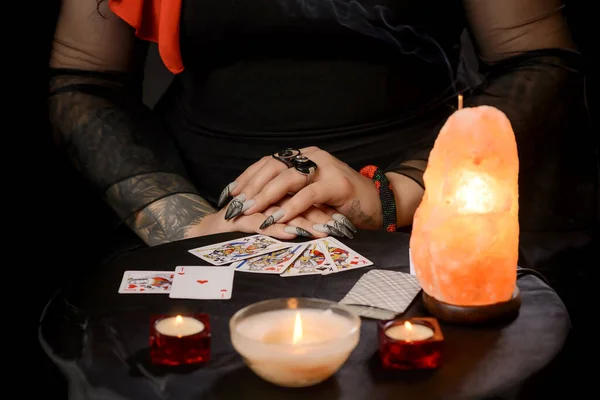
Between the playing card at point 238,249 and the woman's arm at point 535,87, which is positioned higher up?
the woman's arm at point 535,87

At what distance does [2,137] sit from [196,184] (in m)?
0.48

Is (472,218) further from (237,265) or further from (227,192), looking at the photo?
(227,192)

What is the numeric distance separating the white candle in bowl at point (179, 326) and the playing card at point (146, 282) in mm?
213

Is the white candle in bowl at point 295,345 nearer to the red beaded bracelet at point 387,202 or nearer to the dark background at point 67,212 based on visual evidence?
the red beaded bracelet at point 387,202

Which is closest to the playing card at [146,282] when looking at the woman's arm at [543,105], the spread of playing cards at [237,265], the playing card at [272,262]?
the spread of playing cards at [237,265]

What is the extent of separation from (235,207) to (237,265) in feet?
0.72

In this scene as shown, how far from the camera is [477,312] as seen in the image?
1.09 meters

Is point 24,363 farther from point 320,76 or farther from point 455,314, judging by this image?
point 455,314

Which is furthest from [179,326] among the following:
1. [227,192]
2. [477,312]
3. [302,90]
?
[302,90]

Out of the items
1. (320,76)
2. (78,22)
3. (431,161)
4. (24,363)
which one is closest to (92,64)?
(78,22)

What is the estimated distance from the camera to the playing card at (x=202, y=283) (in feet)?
4.01

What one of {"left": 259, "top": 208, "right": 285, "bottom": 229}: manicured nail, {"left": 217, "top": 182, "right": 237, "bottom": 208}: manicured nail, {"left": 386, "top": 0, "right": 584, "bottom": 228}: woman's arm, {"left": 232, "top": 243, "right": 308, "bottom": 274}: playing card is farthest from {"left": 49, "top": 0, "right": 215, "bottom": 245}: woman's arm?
{"left": 386, "top": 0, "right": 584, "bottom": 228}: woman's arm

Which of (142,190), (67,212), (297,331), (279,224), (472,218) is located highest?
(472,218)

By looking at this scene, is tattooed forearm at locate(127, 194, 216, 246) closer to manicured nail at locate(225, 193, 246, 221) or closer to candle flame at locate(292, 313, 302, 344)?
manicured nail at locate(225, 193, 246, 221)
